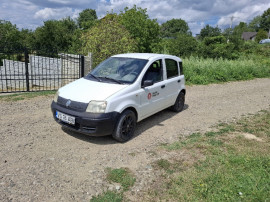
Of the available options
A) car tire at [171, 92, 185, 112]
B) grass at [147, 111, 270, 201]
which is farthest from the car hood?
car tire at [171, 92, 185, 112]

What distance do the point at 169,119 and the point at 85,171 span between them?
3229mm

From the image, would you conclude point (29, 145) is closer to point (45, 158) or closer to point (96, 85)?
point (45, 158)

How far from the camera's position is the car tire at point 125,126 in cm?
423

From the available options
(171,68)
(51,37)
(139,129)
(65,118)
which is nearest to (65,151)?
(65,118)

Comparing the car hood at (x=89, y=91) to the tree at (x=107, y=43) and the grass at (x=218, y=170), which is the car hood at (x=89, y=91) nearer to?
the grass at (x=218, y=170)

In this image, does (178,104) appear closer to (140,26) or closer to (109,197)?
(109,197)

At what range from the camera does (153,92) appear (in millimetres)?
5078

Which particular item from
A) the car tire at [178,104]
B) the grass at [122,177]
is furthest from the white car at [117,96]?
the grass at [122,177]

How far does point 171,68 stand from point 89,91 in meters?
2.58

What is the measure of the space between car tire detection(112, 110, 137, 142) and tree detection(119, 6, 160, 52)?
29.0 feet

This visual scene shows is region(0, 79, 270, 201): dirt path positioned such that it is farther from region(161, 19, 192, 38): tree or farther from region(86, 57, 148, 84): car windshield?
region(161, 19, 192, 38): tree

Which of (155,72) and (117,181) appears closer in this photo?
(117,181)

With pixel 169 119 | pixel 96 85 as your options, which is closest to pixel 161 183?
pixel 96 85

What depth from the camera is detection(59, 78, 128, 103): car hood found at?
4.07 meters
